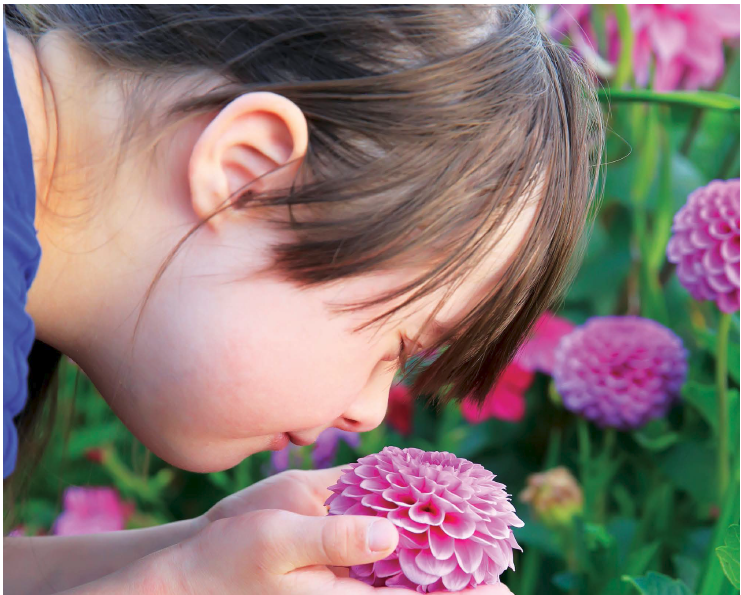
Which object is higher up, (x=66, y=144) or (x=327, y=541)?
(x=66, y=144)

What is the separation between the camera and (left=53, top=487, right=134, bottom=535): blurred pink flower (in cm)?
119

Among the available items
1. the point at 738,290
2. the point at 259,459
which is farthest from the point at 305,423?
the point at 259,459

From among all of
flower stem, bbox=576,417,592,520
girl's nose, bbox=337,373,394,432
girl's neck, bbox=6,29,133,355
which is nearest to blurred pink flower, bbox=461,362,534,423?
flower stem, bbox=576,417,592,520

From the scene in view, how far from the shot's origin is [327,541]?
52 centimetres

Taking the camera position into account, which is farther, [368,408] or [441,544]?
[368,408]

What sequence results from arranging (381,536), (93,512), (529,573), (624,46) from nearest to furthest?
(381,536)
(529,573)
(624,46)
(93,512)

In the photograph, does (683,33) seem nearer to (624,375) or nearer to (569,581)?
(624,375)

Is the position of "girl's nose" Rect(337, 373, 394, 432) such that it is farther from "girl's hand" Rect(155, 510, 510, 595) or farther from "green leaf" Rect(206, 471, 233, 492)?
"green leaf" Rect(206, 471, 233, 492)

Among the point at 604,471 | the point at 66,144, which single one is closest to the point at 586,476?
the point at 604,471

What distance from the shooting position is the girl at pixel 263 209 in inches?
21.6

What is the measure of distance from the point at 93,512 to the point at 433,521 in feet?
2.82

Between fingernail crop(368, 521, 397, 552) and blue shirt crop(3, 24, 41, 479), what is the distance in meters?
0.25

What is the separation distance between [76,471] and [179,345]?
89cm

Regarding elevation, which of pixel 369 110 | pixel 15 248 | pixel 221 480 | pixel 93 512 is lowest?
pixel 93 512
